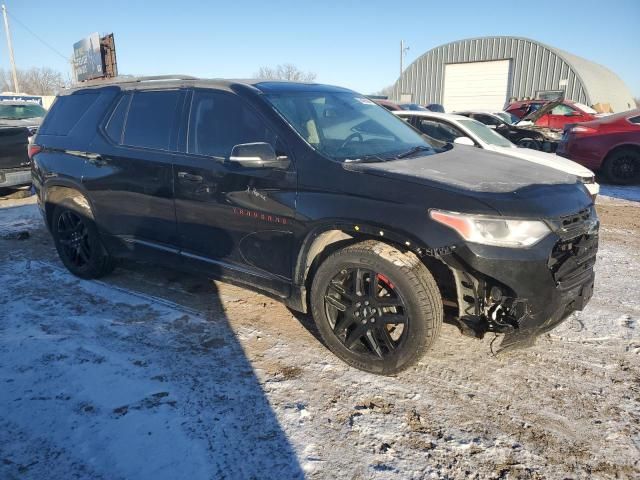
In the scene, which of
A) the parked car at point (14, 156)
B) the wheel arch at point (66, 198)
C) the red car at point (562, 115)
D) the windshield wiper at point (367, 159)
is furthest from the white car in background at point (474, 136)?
the red car at point (562, 115)

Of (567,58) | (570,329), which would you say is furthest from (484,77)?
(570,329)

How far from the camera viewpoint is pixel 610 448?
7.82 ft

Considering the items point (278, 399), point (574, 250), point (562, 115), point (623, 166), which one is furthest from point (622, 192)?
point (562, 115)

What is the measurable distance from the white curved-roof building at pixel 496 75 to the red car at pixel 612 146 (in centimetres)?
2212

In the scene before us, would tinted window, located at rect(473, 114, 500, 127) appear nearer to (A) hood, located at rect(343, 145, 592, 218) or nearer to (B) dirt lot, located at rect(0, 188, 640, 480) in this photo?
(B) dirt lot, located at rect(0, 188, 640, 480)

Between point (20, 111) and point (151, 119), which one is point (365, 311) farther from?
point (20, 111)

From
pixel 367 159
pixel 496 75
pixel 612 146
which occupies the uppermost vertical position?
pixel 496 75

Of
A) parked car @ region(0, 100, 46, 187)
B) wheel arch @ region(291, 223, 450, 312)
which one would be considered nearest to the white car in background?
wheel arch @ region(291, 223, 450, 312)

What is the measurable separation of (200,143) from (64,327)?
1.71 meters

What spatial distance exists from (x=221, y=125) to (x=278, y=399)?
195 centimetres

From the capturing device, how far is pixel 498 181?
290 cm

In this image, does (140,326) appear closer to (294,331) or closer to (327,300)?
(294,331)

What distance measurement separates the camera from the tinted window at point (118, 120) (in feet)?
13.3

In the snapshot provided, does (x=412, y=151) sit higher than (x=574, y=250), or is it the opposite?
(x=412, y=151)
